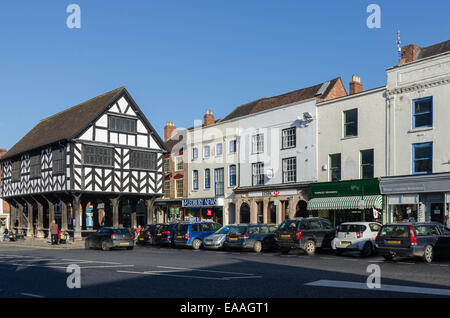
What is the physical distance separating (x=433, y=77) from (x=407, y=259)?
1176cm

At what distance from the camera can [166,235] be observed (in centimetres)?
3100

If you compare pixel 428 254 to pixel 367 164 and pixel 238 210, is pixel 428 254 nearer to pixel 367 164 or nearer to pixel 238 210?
pixel 367 164

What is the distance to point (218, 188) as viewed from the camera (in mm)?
42000

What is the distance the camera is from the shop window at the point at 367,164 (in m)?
30.1

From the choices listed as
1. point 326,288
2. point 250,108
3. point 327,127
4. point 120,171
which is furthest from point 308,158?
point 326,288

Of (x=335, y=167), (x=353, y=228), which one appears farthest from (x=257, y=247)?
(x=335, y=167)

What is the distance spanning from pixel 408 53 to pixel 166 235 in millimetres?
18878

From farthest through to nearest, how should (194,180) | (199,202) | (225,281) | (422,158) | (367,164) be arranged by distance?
(194,180), (199,202), (367,164), (422,158), (225,281)

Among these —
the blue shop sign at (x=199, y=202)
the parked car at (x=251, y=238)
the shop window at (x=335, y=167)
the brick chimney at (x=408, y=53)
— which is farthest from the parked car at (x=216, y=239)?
the brick chimney at (x=408, y=53)

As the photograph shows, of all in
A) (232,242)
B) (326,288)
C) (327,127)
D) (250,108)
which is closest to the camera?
(326,288)

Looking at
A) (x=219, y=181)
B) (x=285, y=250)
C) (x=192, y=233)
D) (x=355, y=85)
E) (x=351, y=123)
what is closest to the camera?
(x=285, y=250)

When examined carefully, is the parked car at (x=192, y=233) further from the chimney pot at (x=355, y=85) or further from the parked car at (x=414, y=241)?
the chimney pot at (x=355, y=85)

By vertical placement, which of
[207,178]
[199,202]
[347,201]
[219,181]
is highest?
[207,178]

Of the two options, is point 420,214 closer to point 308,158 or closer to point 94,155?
point 308,158
